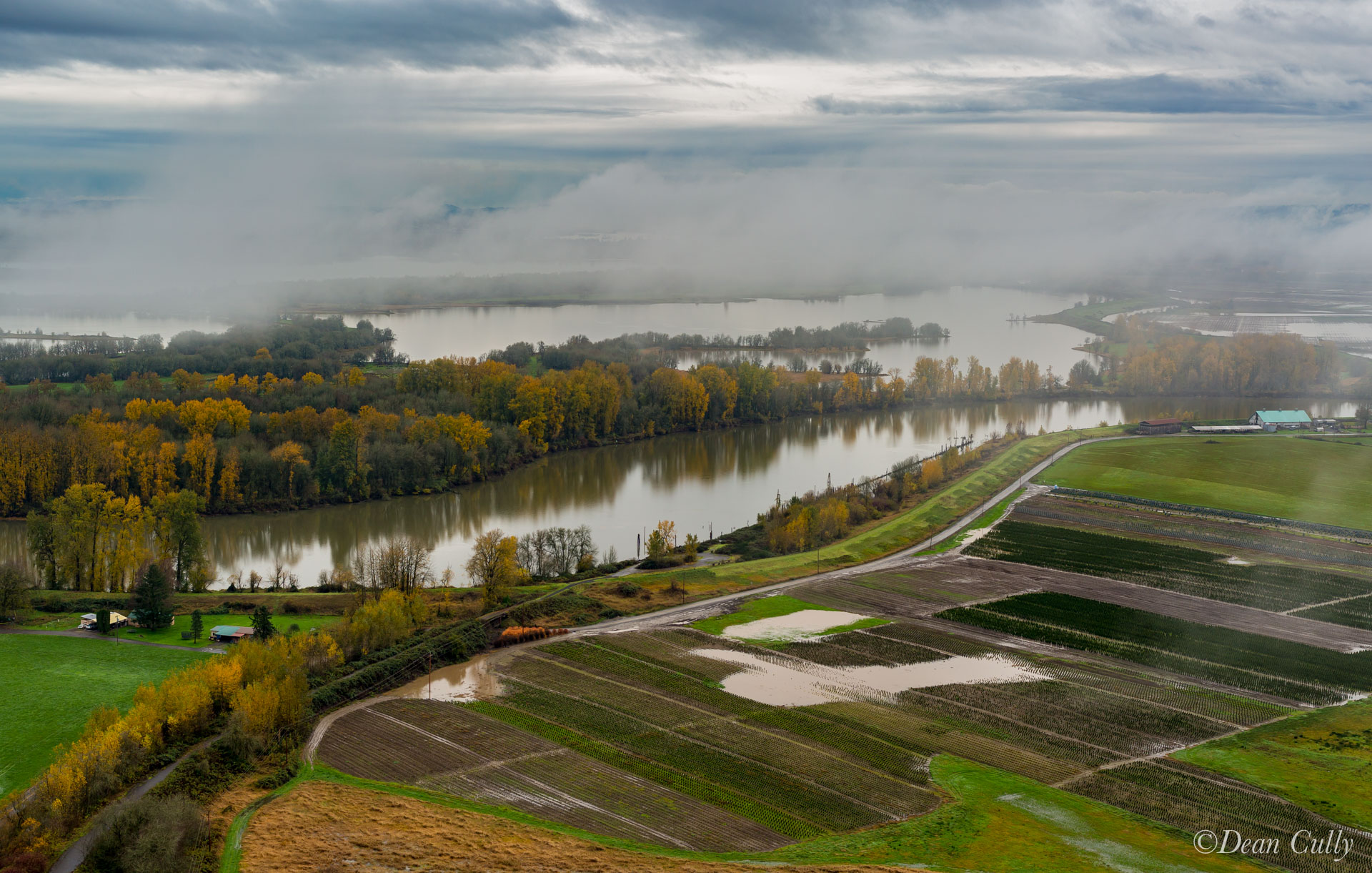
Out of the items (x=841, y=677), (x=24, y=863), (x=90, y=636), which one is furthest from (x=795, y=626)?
(x=24, y=863)

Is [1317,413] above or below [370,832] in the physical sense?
above

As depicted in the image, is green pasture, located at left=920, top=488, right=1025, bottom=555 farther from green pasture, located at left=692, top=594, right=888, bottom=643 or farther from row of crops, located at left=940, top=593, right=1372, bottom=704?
green pasture, located at left=692, top=594, right=888, bottom=643

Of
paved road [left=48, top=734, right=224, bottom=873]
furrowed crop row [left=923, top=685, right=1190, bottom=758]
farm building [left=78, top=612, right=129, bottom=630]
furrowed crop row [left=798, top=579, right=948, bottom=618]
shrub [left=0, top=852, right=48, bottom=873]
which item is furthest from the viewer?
furrowed crop row [left=798, top=579, right=948, bottom=618]

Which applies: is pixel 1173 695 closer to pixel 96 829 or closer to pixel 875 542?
pixel 875 542

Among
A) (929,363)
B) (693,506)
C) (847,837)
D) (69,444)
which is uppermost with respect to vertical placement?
(929,363)

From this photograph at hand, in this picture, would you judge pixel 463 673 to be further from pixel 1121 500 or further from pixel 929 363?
pixel 929 363

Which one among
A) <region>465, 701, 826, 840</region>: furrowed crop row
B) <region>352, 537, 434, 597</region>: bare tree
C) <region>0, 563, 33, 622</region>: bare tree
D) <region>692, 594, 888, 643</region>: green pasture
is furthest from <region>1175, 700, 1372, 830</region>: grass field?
<region>0, 563, 33, 622</region>: bare tree

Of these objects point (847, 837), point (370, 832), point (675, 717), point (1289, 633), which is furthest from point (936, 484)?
point (370, 832)

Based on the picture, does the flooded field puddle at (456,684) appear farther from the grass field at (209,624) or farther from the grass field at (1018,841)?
the grass field at (1018,841)
